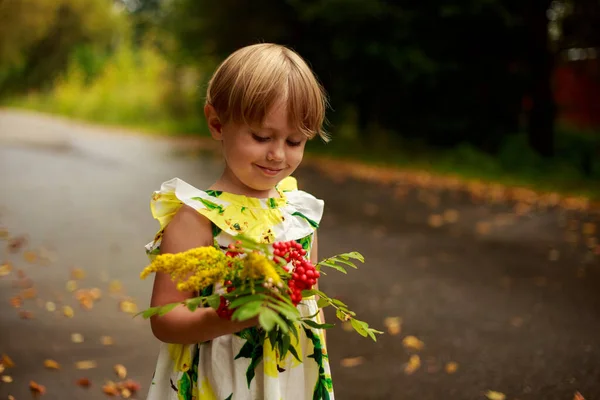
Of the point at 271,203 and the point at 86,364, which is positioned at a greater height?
the point at 271,203

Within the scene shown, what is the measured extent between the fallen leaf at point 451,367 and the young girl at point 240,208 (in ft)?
7.79

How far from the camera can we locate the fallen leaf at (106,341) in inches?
171

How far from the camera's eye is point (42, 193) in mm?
9680

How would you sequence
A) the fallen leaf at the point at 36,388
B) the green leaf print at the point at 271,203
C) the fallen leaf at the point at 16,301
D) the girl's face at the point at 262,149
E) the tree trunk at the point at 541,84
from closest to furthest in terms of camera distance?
the girl's face at the point at 262,149 < the green leaf print at the point at 271,203 < the fallen leaf at the point at 36,388 < the fallen leaf at the point at 16,301 < the tree trunk at the point at 541,84

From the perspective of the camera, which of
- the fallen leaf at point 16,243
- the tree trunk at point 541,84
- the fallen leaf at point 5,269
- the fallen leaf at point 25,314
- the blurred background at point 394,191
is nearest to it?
the blurred background at point 394,191

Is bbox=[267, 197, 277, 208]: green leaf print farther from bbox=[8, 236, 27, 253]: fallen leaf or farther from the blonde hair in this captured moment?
bbox=[8, 236, 27, 253]: fallen leaf

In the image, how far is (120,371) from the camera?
12.7 feet

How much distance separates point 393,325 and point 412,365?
69cm

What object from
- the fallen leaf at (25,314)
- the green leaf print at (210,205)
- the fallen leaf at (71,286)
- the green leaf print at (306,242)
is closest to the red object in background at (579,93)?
the fallen leaf at (71,286)

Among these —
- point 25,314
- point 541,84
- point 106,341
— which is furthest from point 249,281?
point 541,84

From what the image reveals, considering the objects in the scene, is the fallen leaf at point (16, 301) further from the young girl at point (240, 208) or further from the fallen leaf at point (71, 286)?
the young girl at point (240, 208)

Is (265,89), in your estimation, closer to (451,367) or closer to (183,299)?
(183,299)

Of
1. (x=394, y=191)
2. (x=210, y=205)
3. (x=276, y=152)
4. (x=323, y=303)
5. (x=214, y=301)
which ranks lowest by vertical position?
(x=394, y=191)

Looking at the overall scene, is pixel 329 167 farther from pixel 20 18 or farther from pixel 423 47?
pixel 20 18
